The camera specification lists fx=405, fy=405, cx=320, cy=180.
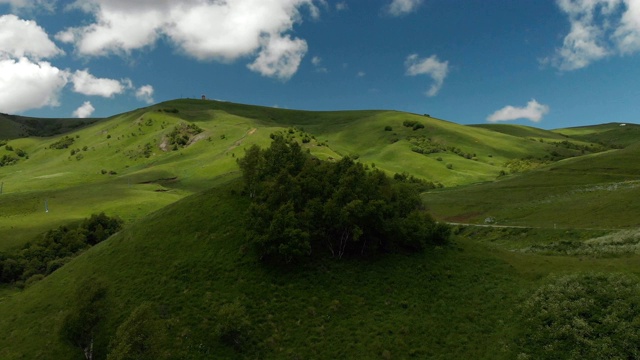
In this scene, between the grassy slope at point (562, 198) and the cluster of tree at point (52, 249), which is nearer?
the grassy slope at point (562, 198)

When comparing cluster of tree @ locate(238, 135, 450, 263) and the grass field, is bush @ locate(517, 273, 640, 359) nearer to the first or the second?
the grass field

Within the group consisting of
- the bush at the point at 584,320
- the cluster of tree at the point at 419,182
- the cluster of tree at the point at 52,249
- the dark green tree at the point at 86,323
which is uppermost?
the cluster of tree at the point at 419,182

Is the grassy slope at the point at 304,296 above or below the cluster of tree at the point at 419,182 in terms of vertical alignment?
below

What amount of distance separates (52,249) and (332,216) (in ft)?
291

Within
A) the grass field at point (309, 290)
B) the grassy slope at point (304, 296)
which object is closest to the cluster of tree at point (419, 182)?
the grass field at point (309, 290)

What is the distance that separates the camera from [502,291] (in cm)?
4816

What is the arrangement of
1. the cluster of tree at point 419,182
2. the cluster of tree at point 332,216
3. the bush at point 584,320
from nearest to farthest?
the bush at point 584,320 → the cluster of tree at point 332,216 → the cluster of tree at point 419,182

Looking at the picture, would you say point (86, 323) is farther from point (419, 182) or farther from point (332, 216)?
point (419, 182)

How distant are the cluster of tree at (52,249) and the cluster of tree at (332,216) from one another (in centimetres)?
6602

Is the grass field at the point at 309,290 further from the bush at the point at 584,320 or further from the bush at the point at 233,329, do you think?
the bush at the point at 584,320

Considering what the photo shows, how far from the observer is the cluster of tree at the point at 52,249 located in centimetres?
9794

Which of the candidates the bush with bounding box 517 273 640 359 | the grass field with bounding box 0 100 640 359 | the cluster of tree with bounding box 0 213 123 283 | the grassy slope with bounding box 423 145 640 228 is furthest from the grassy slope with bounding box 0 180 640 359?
the cluster of tree with bounding box 0 213 123 283

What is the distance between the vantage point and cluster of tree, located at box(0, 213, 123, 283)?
3856 inches

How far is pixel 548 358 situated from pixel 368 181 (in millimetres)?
31990
